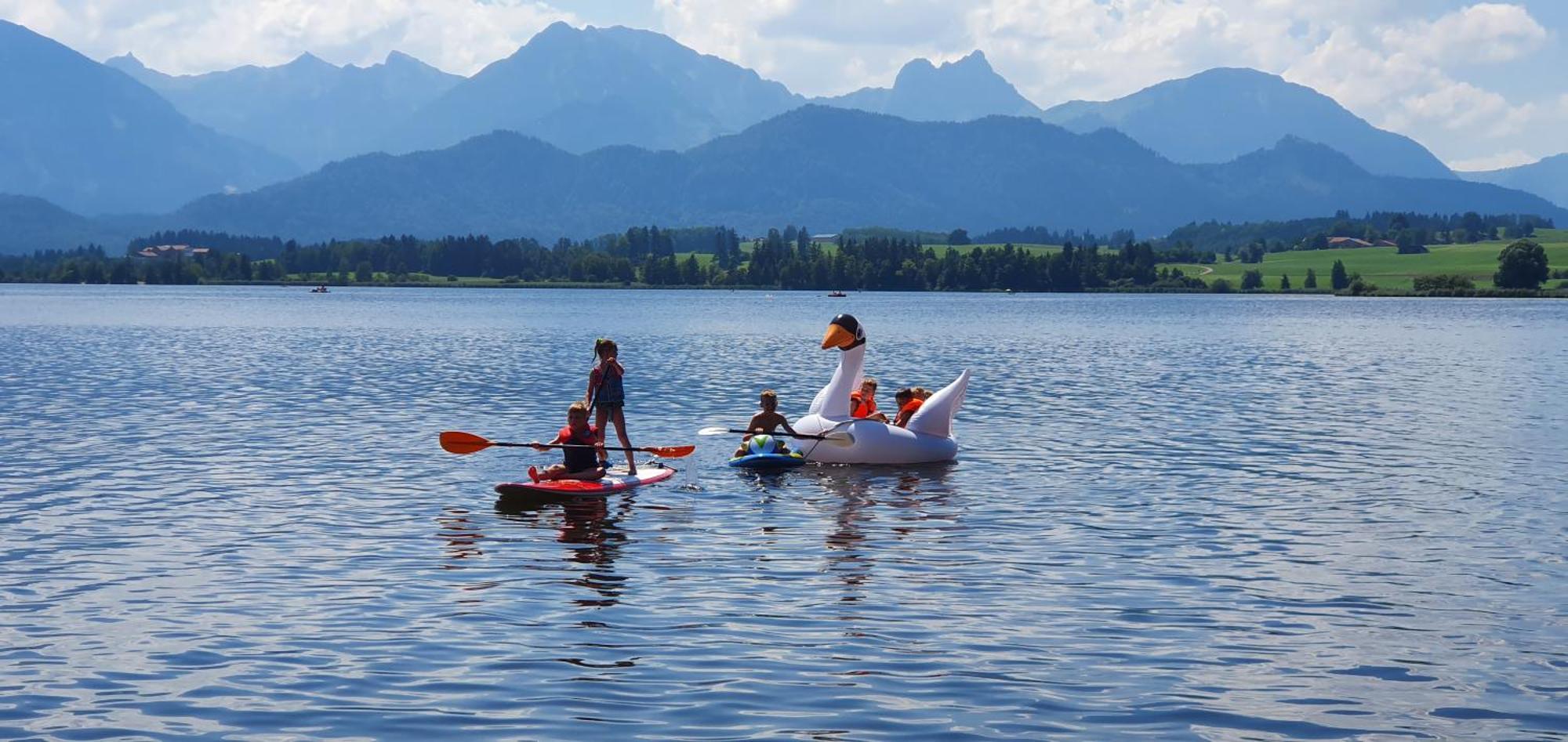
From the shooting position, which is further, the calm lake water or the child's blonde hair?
the child's blonde hair

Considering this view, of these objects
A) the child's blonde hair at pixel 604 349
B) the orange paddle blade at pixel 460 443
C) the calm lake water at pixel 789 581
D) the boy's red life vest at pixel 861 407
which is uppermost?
the child's blonde hair at pixel 604 349

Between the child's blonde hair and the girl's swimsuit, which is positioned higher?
the child's blonde hair

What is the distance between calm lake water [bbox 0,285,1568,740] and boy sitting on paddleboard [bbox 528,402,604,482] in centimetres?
83

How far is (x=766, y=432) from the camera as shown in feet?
124

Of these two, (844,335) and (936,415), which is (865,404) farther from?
(844,335)

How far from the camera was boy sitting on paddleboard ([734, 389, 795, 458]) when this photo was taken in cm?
3697

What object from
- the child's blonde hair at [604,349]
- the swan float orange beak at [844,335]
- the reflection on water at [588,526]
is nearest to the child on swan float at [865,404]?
the swan float orange beak at [844,335]

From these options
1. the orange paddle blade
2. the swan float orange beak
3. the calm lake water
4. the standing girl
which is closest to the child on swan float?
the swan float orange beak

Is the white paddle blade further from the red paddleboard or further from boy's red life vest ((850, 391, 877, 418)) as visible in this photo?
the red paddleboard

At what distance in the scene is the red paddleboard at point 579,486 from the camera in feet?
105

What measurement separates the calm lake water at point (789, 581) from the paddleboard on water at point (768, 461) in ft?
2.00

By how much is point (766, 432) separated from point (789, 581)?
44.7 ft

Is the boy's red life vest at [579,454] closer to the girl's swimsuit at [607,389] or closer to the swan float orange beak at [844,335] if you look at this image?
the girl's swimsuit at [607,389]

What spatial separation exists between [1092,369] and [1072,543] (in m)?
55.2
